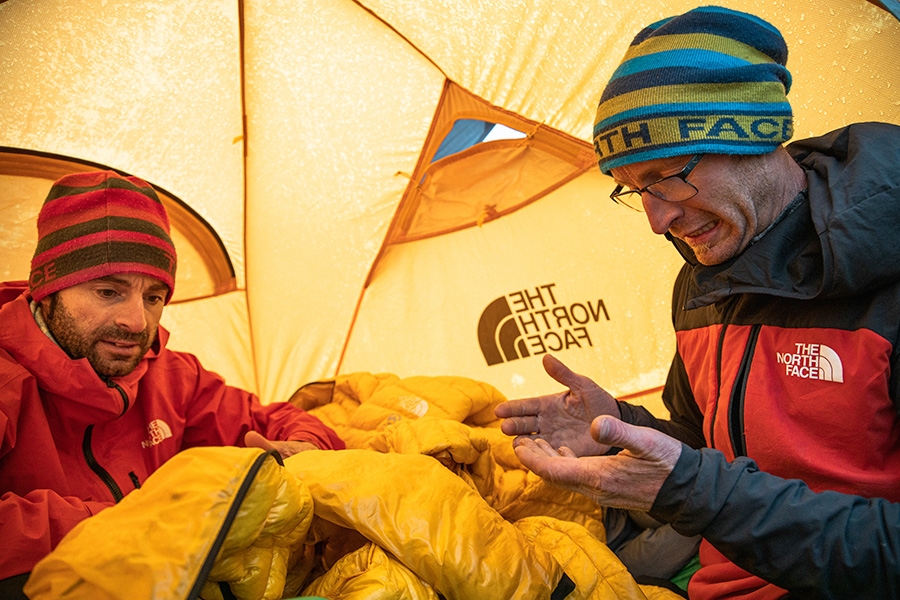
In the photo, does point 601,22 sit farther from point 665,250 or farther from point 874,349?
point 874,349

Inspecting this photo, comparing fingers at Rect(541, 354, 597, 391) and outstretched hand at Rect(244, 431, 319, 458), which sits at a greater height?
outstretched hand at Rect(244, 431, 319, 458)

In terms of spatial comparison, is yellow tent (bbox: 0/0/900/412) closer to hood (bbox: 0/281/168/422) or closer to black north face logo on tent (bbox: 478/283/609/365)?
black north face logo on tent (bbox: 478/283/609/365)

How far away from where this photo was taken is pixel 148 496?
1.09 m

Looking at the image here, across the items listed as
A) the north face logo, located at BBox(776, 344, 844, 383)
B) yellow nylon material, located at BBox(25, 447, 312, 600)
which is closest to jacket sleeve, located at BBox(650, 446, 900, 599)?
the north face logo, located at BBox(776, 344, 844, 383)

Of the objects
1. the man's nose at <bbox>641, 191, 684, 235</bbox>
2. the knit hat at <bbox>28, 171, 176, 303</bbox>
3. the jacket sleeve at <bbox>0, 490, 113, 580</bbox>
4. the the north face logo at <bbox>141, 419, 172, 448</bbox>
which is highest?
the knit hat at <bbox>28, 171, 176, 303</bbox>

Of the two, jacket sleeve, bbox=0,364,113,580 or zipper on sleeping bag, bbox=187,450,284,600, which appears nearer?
zipper on sleeping bag, bbox=187,450,284,600

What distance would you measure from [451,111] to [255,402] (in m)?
1.14

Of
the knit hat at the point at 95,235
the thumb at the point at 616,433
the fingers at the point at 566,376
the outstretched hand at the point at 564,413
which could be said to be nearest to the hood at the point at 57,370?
the knit hat at the point at 95,235

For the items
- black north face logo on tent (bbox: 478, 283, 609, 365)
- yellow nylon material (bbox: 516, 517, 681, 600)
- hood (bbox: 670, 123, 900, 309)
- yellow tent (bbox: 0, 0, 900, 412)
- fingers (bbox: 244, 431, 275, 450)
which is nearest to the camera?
hood (bbox: 670, 123, 900, 309)

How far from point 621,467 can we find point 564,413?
0.45m

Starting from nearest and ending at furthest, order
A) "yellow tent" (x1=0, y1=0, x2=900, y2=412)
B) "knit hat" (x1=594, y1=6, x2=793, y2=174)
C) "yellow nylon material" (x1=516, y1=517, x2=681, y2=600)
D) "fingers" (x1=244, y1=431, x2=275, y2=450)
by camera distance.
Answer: "knit hat" (x1=594, y1=6, x2=793, y2=174) → "yellow nylon material" (x1=516, y1=517, x2=681, y2=600) → "fingers" (x1=244, y1=431, x2=275, y2=450) → "yellow tent" (x1=0, y1=0, x2=900, y2=412)

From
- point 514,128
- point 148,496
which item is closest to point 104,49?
point 514,128

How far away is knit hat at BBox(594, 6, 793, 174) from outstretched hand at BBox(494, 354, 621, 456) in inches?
18.4

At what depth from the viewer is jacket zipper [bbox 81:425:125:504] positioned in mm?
1625
